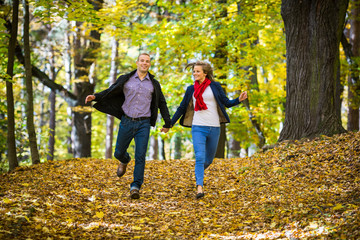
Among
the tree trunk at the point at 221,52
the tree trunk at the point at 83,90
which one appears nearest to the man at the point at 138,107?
the tree trunk at the point at 221,52

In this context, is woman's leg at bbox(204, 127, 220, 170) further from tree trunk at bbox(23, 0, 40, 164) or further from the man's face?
tree trunk at bbox(23, 0, 40, 164)

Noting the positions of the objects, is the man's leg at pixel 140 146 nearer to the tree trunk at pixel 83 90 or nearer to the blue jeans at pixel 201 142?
the blue jeans at pixel 201 142

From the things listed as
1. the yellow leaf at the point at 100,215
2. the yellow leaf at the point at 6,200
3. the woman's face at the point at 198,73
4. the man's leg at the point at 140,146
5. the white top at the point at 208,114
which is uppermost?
the woman's face at the point at 198,73

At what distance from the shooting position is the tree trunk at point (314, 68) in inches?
290

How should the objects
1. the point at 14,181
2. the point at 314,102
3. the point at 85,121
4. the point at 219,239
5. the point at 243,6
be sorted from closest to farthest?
the point at 219,239 → the point at 14,181 → the point at 314,102 → the point at 243,6 → the point at 85,121

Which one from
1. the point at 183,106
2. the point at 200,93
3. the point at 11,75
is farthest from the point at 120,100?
the point at 11,75

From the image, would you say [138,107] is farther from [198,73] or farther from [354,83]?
[354,83]

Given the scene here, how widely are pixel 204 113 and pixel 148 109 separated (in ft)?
3.03

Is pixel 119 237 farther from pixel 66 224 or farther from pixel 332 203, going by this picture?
pixel 332 203

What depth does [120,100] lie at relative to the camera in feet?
19.9

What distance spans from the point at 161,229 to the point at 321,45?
532 centimetres

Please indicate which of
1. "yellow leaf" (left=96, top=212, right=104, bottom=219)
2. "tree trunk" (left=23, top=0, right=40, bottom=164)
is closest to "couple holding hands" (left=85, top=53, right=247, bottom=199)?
"yellow leaf" (left=96, top=212, right=104, bottom=219)

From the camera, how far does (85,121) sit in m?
13.1

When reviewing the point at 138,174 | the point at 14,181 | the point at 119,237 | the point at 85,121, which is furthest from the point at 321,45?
the point at 85,121
